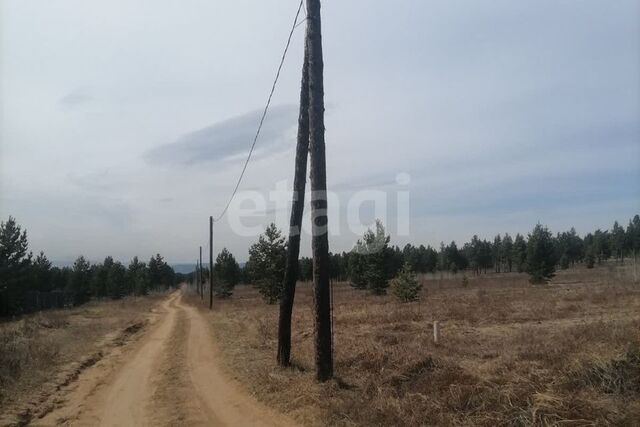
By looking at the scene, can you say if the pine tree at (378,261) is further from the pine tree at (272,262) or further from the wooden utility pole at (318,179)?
the wooden utility pole at (318,179)

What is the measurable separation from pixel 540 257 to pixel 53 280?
6687 cm

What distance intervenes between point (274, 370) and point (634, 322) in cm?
932

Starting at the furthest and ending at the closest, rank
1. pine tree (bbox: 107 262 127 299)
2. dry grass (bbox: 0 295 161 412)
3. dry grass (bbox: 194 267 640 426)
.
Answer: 1. pine tree (bbox: 107 262 127 299)
2. dry grass (bbox: 0 295 161 412)
3. dry grass (bbox: 194 267 640 426)

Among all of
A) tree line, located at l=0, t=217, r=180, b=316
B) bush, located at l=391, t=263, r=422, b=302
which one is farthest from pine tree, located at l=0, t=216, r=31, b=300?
bush, located at l=391, t=263, r=422, b=302

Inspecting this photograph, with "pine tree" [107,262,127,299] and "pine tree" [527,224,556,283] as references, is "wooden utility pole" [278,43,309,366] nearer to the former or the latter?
"pine tree" [527,224,556,283]

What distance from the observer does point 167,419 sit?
709 centimetres

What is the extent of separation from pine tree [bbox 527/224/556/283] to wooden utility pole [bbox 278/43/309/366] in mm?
37343

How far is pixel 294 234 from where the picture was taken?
34.3 ft

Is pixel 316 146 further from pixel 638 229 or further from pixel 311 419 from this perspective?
pixel 638 229

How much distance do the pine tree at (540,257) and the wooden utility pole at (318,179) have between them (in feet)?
127

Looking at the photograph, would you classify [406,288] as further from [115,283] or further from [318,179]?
[115,283]

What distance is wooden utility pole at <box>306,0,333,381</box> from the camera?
333 inches

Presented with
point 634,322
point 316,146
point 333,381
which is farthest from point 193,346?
point 634,322

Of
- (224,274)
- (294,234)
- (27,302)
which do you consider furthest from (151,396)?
(224,274)
